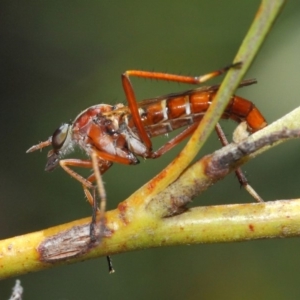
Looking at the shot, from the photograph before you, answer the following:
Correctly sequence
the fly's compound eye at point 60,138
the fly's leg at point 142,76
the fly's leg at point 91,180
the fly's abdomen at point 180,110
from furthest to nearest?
the fly's compound eye at point 60,138, the fly's abdomen at point 180,110, the fly's leg at point 142,76, the fly's leg at point 91,180

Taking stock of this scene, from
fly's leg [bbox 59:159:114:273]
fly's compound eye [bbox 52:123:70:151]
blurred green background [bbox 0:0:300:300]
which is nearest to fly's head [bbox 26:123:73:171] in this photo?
fly's compound eye [bbox 52:123:70:151]

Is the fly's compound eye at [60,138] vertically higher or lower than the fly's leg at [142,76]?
higher

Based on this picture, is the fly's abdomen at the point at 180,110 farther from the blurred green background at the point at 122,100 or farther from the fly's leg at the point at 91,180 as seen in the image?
the blurred green background at the point at 122,100

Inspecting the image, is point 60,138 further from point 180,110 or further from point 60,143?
point 180,110

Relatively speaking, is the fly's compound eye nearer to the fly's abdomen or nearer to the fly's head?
the fly's head

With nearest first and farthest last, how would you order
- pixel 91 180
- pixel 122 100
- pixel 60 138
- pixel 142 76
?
pixel 142 76 → pixel 91 180 → pixel 60 138 → pixel 122 100

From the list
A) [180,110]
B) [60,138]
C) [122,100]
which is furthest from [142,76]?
[122,100]

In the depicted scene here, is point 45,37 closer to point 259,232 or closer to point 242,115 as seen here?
point 242,115

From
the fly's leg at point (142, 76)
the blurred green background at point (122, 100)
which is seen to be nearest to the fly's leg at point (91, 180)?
the fly's leg at point (142, 76)
